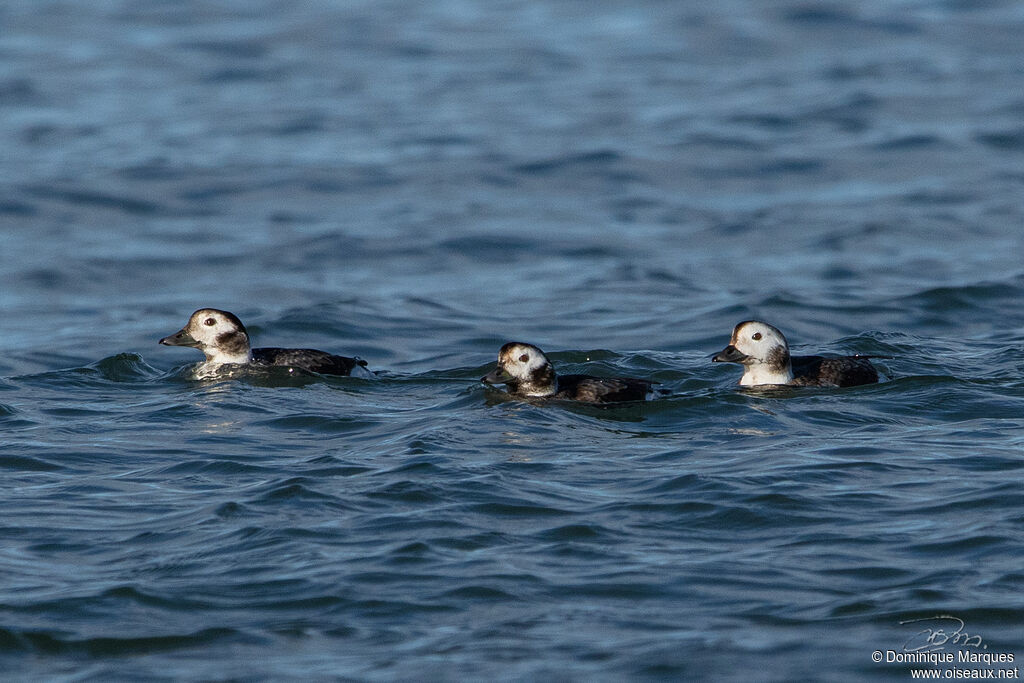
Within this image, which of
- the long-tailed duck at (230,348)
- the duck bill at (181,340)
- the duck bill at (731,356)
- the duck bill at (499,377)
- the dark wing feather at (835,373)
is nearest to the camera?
the duck bill at (499,377)

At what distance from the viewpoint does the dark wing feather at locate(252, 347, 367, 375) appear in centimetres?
1273

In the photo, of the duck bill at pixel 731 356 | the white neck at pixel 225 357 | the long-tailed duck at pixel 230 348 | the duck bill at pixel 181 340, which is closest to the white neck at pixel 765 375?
the duck bill at pixel 731 356

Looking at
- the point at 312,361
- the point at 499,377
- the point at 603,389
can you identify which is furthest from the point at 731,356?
the point at 312,361

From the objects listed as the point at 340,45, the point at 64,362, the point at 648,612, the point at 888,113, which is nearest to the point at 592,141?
the point at 888,113

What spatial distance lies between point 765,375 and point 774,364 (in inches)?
4.3

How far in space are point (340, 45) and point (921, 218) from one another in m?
16.6

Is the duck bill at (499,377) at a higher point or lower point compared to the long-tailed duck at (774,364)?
lower

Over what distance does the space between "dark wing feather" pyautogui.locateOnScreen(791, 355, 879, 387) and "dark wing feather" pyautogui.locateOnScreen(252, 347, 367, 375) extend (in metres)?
3.66

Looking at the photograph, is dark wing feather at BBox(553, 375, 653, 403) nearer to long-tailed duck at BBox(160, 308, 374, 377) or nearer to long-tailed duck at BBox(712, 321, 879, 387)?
long-tailed duck at BBox(712, 321, 879, 387)

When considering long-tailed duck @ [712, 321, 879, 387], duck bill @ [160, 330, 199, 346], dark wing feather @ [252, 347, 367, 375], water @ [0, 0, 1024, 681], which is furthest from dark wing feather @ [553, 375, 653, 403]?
duck bill @ [160, 330, 199, 346]

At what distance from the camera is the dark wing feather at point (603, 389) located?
453 inches

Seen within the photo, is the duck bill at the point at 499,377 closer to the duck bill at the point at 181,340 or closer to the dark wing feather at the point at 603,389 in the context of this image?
the dark wing feather at the point at 603,389

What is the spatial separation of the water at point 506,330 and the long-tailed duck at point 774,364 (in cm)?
24

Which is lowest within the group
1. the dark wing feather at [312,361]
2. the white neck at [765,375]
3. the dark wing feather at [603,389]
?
the dark wing feather at [312,361]
